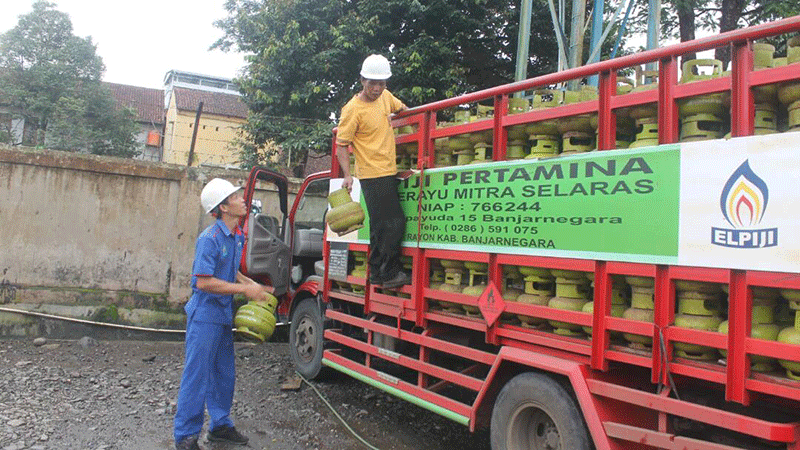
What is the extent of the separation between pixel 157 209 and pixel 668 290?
22.6 feet

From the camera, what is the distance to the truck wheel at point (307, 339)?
5.81m

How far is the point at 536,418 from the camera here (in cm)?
336

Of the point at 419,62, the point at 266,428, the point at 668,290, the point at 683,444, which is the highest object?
the point at 419,62

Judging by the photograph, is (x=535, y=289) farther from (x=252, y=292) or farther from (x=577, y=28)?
(x=577, y=28)

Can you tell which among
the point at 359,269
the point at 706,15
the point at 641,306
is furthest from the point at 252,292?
the point at 706,15

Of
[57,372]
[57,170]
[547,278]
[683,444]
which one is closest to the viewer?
[683,444]

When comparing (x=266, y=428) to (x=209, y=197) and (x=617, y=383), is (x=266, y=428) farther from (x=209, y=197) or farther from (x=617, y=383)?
(x=617, y=383)

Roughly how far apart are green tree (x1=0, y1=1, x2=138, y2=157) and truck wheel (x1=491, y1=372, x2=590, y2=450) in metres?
22.1

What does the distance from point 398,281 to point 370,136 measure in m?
1.15

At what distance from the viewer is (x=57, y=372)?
5984 mm

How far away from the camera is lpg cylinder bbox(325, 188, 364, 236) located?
4645 mm

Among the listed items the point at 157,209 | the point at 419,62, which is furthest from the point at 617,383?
the point at 419,62

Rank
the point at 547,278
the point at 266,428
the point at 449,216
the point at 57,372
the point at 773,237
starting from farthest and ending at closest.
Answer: the point at 57,372 → the point at 266,428 → the point at 449,216 → the point at 547,278 → the point at 773,237

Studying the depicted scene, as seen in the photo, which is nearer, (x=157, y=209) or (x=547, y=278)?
(x=547, y=278)
